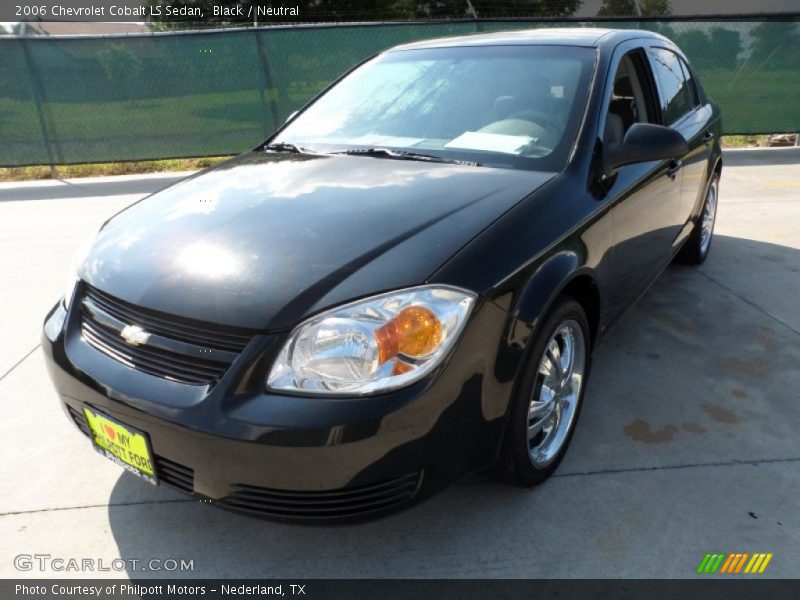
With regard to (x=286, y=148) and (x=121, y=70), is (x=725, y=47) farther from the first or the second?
(x=286, y=148)

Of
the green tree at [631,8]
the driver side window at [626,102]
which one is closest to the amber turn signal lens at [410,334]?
the driver side window at [626,102]

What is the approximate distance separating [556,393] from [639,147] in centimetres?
106

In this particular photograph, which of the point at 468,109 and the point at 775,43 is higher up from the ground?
the point at 468,109

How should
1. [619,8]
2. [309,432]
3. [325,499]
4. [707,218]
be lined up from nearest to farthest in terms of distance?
[309,432], [325,499], [707,218], [619,8]

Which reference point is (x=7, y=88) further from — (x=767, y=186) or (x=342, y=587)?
(x=767, y=186)

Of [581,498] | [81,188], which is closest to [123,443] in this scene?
[581,498]

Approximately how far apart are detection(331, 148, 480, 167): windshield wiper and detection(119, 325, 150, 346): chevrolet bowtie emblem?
1279 millimetres

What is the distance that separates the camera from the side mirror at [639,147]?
2.60 meters

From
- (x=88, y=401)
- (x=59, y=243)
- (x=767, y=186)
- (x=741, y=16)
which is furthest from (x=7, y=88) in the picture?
(x=741, y=16)

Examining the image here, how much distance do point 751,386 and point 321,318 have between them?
236 centimetres

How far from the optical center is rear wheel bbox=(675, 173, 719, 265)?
4.63 meters

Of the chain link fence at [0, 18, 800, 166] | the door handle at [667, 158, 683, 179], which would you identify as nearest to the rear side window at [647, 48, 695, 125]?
the door handle at [667, 158, 683, 179]

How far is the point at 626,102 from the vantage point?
3.12 meters

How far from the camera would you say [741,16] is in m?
9.44
